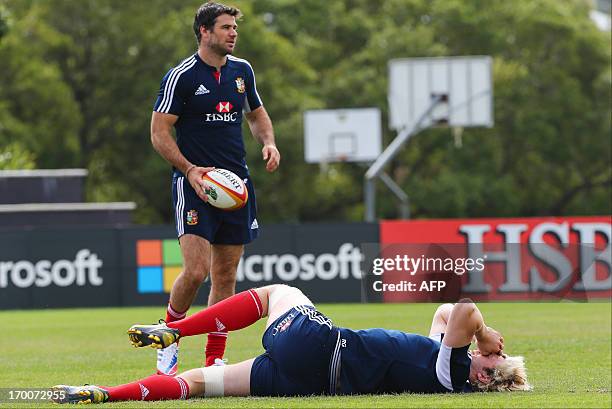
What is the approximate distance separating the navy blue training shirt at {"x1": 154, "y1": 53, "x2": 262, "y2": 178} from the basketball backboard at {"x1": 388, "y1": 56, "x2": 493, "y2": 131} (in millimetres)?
27667

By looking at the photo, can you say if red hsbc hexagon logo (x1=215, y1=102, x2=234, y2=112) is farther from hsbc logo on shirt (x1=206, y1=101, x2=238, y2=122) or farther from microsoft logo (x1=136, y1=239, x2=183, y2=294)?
microsoft logo (x1=136, y1=239, x2=183, y2=294)

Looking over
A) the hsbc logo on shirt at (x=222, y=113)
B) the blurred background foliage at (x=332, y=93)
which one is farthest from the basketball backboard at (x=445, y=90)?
the hsbc logo on shirt at (x=222, y=113)

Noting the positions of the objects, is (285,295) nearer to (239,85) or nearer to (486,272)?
(486,272)

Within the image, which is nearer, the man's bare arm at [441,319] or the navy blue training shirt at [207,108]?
the man's bare arm at [441,319]

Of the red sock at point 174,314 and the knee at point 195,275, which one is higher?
the knee at point 195,275

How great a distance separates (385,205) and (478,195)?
3.60m

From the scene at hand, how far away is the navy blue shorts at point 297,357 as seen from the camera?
7.11m

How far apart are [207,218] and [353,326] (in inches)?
257

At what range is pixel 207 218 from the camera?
8.65 metres

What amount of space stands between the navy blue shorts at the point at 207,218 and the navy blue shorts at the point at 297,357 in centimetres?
154

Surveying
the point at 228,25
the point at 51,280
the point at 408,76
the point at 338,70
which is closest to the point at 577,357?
the point at 228,25

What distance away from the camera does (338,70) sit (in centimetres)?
5359

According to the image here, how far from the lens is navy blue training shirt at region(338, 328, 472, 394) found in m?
7.22

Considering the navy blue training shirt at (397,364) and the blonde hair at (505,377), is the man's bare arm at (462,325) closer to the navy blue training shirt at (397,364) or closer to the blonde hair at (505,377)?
the navy blue training shirt at (397,364)
